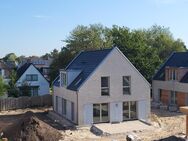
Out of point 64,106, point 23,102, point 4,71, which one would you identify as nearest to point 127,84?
point 64,106

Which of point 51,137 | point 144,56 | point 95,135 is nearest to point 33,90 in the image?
point 144,56

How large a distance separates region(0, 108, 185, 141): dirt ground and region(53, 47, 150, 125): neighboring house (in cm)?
160

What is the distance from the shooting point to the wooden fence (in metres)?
44.3

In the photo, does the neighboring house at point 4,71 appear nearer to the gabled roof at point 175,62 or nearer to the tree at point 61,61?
the tree at point 61,61

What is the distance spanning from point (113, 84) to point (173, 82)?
505 inches

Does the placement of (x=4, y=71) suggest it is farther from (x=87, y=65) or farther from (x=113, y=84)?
(x=113, y=84)

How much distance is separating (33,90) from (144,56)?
17.3m

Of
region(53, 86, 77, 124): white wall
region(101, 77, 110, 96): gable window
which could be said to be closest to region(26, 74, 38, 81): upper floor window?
region(53, 86, 77, 124): white wall

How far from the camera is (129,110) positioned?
110 ft

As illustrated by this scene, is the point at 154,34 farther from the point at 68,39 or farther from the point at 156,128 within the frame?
the point at 156,128

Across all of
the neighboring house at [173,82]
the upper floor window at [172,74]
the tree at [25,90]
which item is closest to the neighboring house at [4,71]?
the tree at [25,90]

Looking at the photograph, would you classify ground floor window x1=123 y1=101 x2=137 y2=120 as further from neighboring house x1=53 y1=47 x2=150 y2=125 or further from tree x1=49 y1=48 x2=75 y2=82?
tree x1=49 y1=48 x2=75 y2=82

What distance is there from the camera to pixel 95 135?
29.0 meters

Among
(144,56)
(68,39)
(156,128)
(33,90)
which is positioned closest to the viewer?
(156,128)
